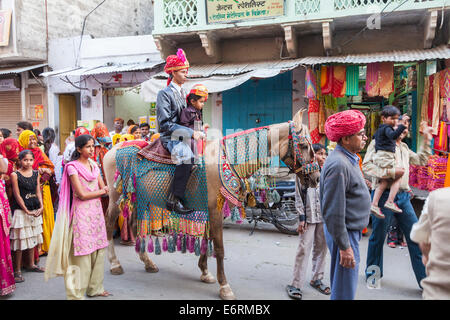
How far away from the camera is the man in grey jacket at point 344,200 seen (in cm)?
249

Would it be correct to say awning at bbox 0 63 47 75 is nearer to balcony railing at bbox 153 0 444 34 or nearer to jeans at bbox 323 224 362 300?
balcony railing at bbox 153 0 444 34

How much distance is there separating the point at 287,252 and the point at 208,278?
62.9 inches

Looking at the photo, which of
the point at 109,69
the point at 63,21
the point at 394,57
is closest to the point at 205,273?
the point at 394,57

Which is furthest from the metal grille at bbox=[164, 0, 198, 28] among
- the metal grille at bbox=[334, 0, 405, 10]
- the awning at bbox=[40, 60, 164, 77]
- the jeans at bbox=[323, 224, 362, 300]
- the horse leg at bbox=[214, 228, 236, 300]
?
the jeans at bbox=[323, 224, 362, 300]

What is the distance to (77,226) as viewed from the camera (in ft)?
12.1

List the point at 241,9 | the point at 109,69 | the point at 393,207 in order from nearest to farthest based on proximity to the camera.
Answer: the point at 393,207 → the point at 241,9 → the point at 109,69

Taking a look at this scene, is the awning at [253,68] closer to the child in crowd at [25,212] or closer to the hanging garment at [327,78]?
the hanging garment at [327,78]

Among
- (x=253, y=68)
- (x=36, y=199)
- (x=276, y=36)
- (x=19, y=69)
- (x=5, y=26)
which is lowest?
(x=36, y=199)

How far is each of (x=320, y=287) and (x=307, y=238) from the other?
0.67m

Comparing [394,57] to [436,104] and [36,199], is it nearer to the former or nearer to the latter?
[436,104]

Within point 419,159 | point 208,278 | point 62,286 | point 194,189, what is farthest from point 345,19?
point 62,286

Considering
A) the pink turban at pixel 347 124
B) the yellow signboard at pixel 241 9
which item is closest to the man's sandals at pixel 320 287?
the pink turban at pixel 347 124

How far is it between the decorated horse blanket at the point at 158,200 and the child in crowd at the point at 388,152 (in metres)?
2.07

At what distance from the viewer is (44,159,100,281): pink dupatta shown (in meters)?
3.66
